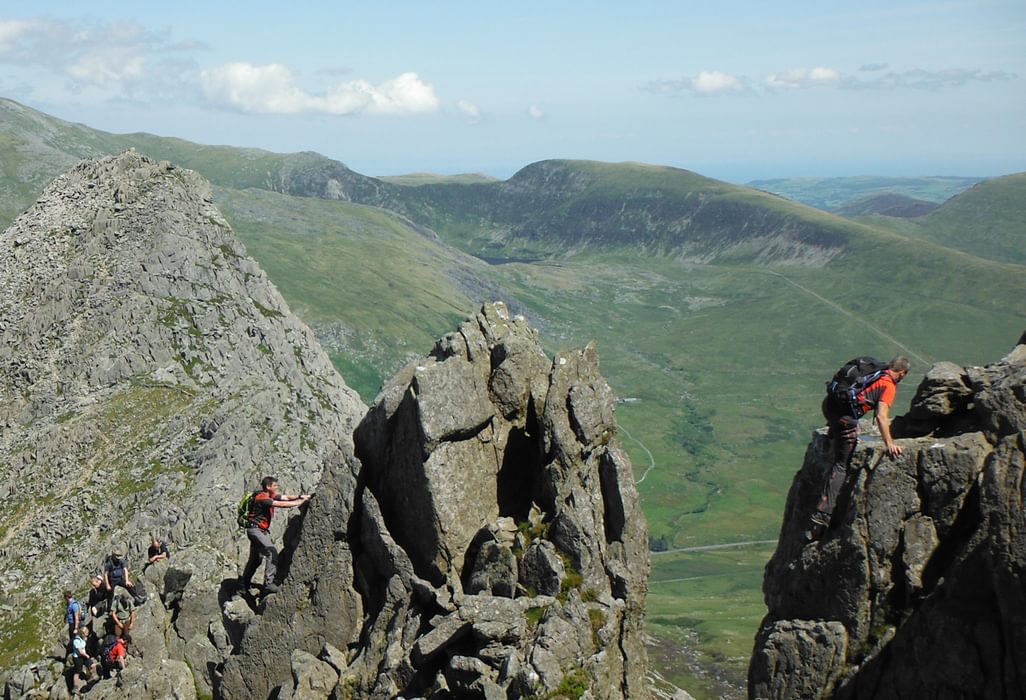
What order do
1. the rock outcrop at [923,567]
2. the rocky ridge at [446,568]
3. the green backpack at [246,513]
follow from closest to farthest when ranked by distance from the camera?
the rock outcrop at [923,567] < the rocky ridge at [446,568] < the green backpack at [246,513]

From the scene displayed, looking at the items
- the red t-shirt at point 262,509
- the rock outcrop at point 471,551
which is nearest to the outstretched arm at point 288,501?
the red t-shirt at point 262,509

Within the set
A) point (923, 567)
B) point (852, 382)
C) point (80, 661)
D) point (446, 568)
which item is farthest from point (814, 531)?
point (80, 661)

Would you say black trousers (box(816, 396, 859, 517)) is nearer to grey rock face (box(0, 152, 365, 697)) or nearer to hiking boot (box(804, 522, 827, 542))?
hiking boot (box(804, 522, 827, 542))

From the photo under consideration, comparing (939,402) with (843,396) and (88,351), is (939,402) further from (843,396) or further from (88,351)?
(88,351)

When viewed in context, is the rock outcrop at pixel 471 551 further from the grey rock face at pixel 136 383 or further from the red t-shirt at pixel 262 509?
the grey rock face at pixel 136 383

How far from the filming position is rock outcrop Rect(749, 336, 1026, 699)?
853 inches

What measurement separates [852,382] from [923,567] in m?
5.63

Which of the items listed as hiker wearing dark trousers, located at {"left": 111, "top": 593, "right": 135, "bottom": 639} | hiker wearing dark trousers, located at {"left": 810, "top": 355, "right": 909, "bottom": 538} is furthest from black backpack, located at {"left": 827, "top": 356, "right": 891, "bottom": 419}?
hiker wearing dark trousers, located at {"left": 111, "top": 593, "right": 135, "bottom": 639}

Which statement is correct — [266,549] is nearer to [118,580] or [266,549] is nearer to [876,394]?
[118,580]

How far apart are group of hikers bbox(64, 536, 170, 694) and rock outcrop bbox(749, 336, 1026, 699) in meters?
31.1

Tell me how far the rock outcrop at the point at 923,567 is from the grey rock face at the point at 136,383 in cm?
5356

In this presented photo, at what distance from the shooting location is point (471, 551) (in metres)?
33.0

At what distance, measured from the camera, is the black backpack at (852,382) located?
2480cm

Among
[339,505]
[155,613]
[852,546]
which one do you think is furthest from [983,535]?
[155,613]
